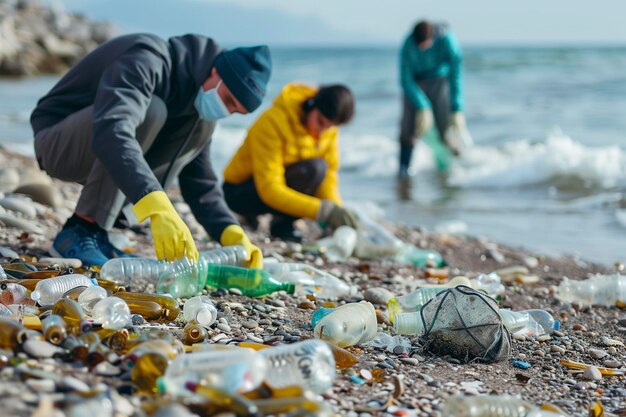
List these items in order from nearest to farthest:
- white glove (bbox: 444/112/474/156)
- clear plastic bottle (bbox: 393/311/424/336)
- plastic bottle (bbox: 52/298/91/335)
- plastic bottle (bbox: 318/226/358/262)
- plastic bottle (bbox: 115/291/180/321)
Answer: plastic bottle (bbox: 52/298/91/335) → plastic bottle (bbox: 115/291/180/321) → clear plastic bottle (bbox: 393/311/424/336) → plastic bottle (bbox: 318/226/358/262) → white glove (bbox: 444/112/474/156)

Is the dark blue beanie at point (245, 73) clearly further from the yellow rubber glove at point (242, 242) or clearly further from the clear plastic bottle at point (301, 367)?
the clear plastic bottle at point (301, 367)

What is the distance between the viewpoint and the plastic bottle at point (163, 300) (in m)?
3.34

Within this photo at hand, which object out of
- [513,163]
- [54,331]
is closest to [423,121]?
[513,163]

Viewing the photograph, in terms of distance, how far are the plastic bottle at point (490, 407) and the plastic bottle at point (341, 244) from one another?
273cm

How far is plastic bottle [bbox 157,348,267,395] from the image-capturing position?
236 centimetres

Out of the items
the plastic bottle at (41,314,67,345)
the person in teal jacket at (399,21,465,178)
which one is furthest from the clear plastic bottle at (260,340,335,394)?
the person in teal jacket at (399,21,465,178)

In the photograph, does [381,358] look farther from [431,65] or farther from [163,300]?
[431,65]

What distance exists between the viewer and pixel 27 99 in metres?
17.6

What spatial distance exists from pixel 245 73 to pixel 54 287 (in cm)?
136

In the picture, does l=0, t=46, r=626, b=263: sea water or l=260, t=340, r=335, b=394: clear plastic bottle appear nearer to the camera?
l=260, t=340, r=335, b=394: clear plastic bottle

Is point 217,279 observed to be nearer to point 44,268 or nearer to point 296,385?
point 44,268

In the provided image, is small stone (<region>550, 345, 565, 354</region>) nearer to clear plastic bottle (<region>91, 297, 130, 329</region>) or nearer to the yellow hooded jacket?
clear plastic bottle (<region>91, 297, 130, 329</region>)

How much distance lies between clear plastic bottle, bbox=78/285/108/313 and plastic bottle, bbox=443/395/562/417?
54.5 inches

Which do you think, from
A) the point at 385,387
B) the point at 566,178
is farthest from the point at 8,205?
the point at 566,178
